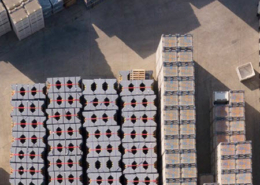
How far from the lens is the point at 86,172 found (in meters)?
48.3

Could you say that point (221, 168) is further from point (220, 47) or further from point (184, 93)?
point (220, 47)

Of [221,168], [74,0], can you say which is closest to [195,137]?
[221,168]

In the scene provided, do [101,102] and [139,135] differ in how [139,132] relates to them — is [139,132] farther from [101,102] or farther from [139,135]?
[101,102]

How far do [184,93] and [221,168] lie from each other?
6542 mm

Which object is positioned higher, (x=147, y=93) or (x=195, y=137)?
(x=147, y=93)

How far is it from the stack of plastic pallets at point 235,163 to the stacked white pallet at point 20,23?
18.6m

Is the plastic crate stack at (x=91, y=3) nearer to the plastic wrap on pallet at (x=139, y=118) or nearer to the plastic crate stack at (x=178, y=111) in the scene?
the plastic crate stack at (x=178, y=111)


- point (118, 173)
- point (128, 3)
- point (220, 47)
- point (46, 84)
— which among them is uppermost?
point (128, 3)

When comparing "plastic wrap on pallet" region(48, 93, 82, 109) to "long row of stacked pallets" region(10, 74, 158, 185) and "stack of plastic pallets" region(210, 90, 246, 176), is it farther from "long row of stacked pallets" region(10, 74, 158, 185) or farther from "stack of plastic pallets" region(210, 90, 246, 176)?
"stack of plastic pallets" region(210, 90, 246, 176)

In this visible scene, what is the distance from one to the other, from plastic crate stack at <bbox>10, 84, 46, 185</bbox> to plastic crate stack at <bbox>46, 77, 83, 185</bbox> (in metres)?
0.68

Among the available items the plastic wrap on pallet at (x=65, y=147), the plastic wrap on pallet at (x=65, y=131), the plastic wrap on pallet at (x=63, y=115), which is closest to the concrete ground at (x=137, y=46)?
the plastic wrap on pallet at (x=63, y=115)

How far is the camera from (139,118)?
158 feet

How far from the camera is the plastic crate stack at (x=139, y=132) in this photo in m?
47.6

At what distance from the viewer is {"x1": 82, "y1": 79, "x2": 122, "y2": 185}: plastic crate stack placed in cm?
4766
